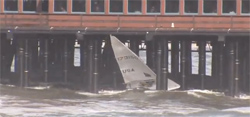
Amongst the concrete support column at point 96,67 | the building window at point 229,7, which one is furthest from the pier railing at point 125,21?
the concrete support column at point 96,67

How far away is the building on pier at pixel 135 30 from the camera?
37312 mm

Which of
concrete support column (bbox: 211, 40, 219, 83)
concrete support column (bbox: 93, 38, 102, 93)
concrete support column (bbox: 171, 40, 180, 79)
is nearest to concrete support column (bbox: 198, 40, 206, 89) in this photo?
concrete support column (bbox: 211, 40, 219, 83)

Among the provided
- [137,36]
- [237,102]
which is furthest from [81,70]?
[237,102]

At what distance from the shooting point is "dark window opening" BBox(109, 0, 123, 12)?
39156mm

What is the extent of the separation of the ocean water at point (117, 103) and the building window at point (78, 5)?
16.0 ft

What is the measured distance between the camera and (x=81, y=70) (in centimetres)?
4075

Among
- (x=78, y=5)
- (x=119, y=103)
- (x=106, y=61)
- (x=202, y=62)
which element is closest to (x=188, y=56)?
(x=202, y=62)

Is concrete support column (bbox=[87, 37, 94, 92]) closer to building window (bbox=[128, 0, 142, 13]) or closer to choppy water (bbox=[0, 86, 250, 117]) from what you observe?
choppy water (bbox=[0, 86, 250, 117])

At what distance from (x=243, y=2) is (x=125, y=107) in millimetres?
12502

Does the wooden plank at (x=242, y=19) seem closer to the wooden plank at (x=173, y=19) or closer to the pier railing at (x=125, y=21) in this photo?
the pier railing at (x=125, y=21)

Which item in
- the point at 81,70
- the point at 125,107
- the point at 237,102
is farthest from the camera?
the point at 81,70

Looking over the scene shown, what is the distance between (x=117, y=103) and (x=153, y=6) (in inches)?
354

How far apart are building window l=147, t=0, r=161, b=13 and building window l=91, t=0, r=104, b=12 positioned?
282 cm

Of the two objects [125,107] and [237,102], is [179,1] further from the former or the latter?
[125,107]
